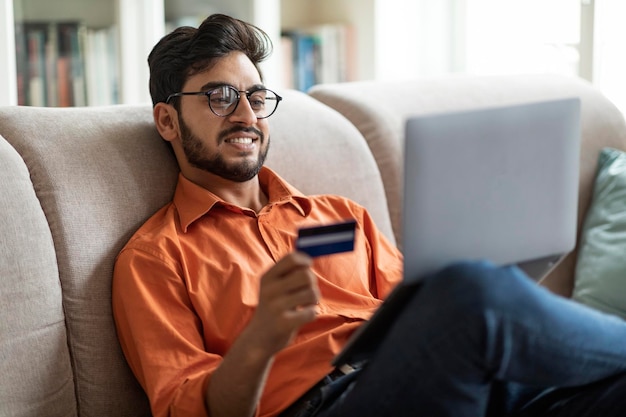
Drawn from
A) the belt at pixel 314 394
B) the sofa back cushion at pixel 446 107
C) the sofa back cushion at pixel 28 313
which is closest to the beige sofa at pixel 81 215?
the sofa back cushion at pixel 28 313

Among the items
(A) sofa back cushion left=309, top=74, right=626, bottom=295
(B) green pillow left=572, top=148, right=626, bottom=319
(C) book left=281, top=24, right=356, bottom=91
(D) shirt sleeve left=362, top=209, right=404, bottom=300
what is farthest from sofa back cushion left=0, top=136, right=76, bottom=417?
(C) book left=281, top=24, right=356, bottom=91

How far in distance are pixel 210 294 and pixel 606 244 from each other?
3.22 ft

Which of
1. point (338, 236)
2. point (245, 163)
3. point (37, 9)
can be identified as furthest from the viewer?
point (37, 9)

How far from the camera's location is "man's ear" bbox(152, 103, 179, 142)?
1.73 meters

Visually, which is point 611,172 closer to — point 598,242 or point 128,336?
point 598,242

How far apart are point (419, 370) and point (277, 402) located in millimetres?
357

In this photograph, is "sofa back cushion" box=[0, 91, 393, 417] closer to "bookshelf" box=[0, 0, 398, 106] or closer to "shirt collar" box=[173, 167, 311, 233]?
"shirt collar" box=[173, 167, 311, 233]

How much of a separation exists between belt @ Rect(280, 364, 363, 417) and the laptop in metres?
0.15

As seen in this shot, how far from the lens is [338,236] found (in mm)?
1128

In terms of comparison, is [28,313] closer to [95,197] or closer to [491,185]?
[95,197]

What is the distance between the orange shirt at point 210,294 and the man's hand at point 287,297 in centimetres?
22

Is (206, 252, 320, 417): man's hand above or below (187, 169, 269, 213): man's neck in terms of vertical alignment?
below

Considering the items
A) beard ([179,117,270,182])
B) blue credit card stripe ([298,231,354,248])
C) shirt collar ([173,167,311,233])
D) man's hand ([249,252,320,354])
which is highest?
beard ([179,117,270,182])

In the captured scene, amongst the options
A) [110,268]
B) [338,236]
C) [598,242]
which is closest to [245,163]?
[110,268]
